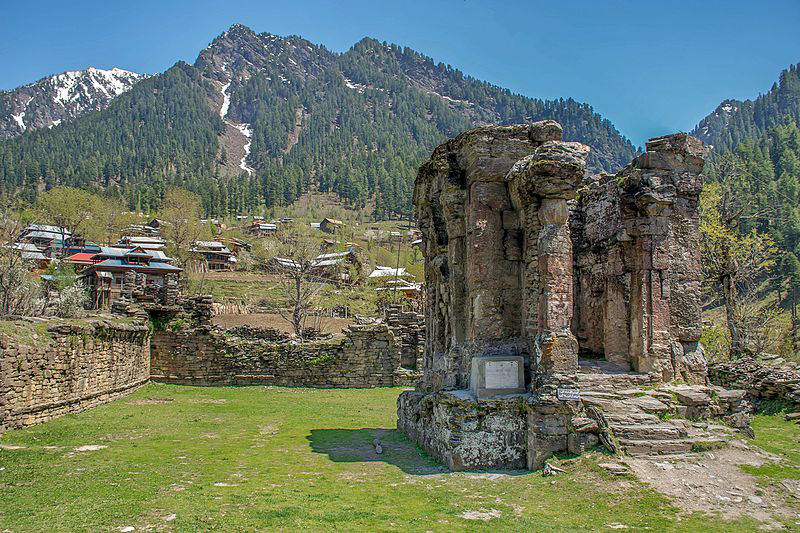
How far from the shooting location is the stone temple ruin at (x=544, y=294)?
39.3 feet

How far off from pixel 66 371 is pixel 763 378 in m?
19.5

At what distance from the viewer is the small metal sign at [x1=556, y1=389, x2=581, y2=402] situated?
38.1ft

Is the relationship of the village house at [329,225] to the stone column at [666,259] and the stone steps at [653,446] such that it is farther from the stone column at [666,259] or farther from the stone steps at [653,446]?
the stone steps at [653,446]

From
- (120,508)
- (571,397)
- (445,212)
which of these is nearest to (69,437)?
(120,508)

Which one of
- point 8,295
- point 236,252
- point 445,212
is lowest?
point 8,295

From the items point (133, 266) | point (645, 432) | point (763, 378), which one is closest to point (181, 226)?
point (133, 266)

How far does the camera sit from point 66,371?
685 inches

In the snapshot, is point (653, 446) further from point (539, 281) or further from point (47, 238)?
point (47, 238)

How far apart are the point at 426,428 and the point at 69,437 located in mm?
8065

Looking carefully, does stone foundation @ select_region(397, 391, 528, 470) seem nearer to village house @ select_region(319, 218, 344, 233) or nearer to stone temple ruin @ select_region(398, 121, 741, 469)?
stone temple ruin @ select_region(398, 121, 741, 469)

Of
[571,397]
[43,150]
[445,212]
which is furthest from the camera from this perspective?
[43,150]

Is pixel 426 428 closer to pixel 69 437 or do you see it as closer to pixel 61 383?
pixel 69 437

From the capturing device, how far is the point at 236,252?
306 ft

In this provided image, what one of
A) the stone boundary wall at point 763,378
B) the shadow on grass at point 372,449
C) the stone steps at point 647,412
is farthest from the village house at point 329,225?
the stone steps at point 647,412
